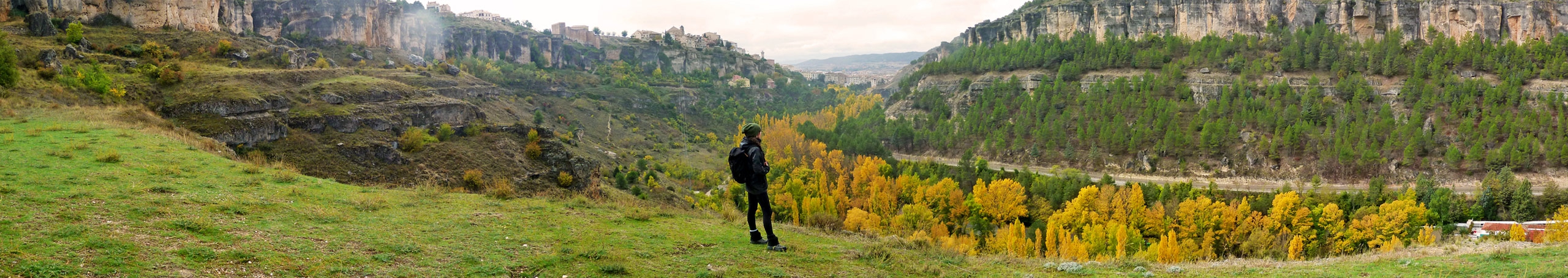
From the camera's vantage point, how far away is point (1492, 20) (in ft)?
204

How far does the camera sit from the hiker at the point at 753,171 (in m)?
9.83

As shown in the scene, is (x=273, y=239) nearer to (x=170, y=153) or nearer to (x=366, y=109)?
(x=170, y=153)

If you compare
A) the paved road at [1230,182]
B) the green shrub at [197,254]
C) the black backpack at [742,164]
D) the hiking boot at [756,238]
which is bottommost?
the paved road at [1230,182]

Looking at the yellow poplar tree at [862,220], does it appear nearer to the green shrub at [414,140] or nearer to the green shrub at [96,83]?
the green shrub at [414,140]

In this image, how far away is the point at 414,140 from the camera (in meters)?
27.6

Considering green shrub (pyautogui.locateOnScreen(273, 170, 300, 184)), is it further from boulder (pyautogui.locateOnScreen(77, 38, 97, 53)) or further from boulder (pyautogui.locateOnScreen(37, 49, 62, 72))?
boulder (pyautogui.locateOnScreen(77, 38, 97, 53))

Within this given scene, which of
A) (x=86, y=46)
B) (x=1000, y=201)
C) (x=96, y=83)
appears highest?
(x=86, y=46)

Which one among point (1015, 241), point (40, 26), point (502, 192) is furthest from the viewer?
point (40, 26)

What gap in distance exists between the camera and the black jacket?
9.79 meters

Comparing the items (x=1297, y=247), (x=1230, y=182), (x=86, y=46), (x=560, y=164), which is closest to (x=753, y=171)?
(x=560, y=164)

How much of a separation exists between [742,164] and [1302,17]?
260 feet

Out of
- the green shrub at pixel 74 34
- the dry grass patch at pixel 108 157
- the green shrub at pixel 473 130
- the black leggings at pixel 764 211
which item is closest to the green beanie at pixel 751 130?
the black leggings at pixel 764 211

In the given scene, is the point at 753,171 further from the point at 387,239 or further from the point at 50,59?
the point at 50,59

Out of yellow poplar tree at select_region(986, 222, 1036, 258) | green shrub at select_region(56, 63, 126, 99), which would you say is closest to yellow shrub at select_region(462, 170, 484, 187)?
green shrub at select_region(56, 63, 126, 99)
